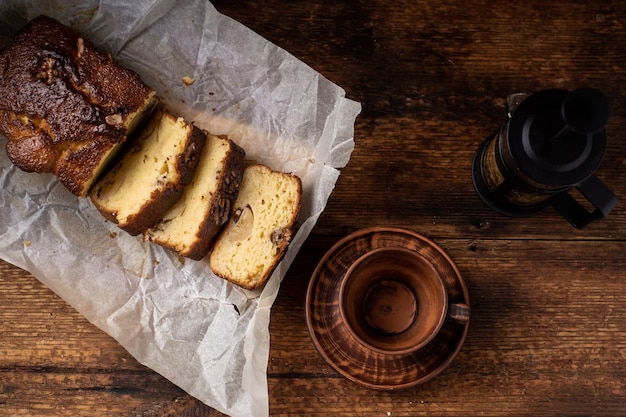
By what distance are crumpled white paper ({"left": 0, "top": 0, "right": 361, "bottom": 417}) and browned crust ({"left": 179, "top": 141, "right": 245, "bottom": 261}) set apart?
0.09 meters

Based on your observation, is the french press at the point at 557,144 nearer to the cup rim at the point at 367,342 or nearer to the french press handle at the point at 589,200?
the french press handle at the point at 589,200

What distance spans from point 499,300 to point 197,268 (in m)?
0.93

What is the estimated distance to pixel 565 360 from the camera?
1.88m

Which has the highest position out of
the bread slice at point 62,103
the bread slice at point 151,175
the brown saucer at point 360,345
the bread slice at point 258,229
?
the bread slice at point 62,103

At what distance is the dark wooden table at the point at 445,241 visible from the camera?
6.08 ft

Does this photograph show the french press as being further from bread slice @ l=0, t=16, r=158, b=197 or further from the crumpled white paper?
bread slice @ l=0, t=16, r=158, b=197

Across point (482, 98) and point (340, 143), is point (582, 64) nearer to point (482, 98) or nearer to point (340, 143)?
point (482, 98)

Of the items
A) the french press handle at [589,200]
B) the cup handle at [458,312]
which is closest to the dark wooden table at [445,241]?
the french press handle at [589,200]

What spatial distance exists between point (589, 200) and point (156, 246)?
4.03 ft

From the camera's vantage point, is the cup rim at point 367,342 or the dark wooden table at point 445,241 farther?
the dark wooden table at point 445,241

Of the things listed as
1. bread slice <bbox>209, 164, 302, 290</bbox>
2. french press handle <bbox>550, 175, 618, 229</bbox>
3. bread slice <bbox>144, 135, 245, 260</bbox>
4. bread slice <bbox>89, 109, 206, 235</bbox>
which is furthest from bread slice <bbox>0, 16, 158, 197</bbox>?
french press handle <bbox>550, 175, 618, 229</bbox>

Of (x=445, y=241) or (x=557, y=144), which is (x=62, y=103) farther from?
(x=557, y=144)

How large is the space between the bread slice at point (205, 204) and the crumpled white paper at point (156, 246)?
0.08 m

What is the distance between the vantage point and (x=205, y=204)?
1.73 meters
